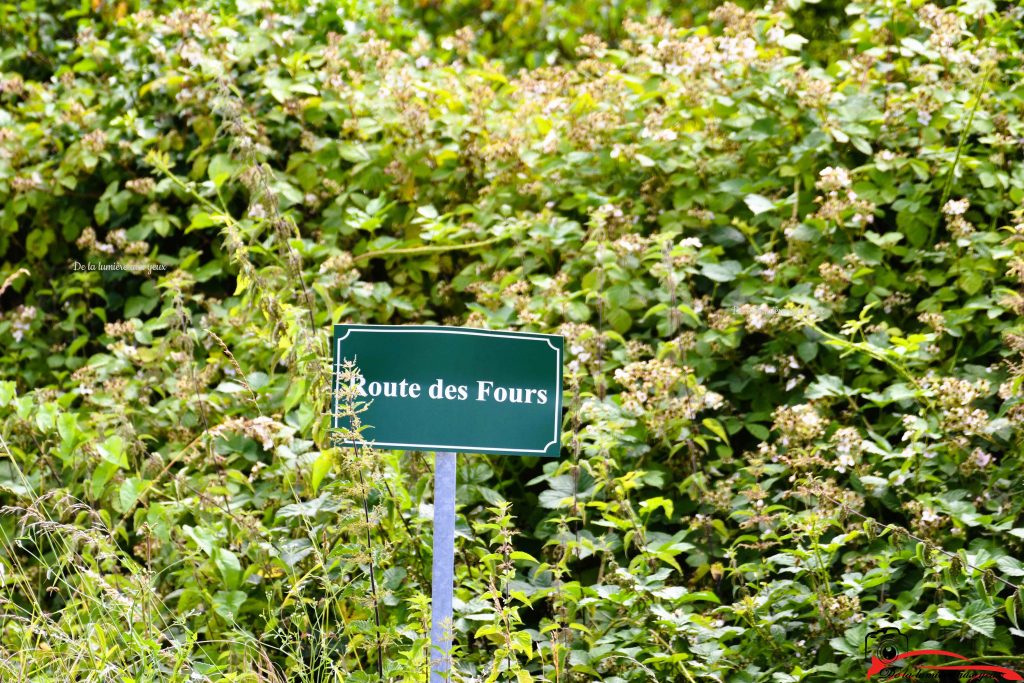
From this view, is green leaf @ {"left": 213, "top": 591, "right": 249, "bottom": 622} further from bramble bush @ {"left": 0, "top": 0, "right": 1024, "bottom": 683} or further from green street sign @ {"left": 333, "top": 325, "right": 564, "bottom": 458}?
green street sign @ {"left": 333, "top": 325, "right": 564, "bottom": 458}

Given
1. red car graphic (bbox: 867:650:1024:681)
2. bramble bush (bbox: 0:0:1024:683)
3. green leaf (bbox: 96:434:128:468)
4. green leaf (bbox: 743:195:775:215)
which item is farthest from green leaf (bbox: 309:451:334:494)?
green leaf (bbox: 743:195:775:215)

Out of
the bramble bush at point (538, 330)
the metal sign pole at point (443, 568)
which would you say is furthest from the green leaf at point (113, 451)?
the metal sign pole at point (443, 568)

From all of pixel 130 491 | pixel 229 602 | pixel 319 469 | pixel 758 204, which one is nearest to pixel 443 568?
pixel 319 469

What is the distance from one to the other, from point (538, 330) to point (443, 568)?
1.16 meters

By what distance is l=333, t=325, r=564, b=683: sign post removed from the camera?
210 cm

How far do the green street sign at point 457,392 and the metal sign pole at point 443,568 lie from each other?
6cm

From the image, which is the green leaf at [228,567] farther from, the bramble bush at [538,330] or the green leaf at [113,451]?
the green leaf at [113,451]

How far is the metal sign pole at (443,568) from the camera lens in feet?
6.53

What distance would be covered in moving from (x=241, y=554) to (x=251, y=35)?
245 cm

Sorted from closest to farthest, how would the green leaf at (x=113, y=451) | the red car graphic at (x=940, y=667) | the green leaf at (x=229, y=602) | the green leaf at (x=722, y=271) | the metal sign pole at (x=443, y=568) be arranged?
the metal sign pole at (x=443, y=568) < the red car graphic at (x=940, y=667) < the green leaf at (x=229, y=602) < the green leaf at (x=113, y=451) < the green leaf at (x=722, y=271)

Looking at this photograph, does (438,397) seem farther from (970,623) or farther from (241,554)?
(970,623)

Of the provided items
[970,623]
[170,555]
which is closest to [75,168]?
[170,555]

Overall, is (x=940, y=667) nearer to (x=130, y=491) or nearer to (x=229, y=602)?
(x=229, y=602)

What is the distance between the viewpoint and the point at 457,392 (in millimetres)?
2104
